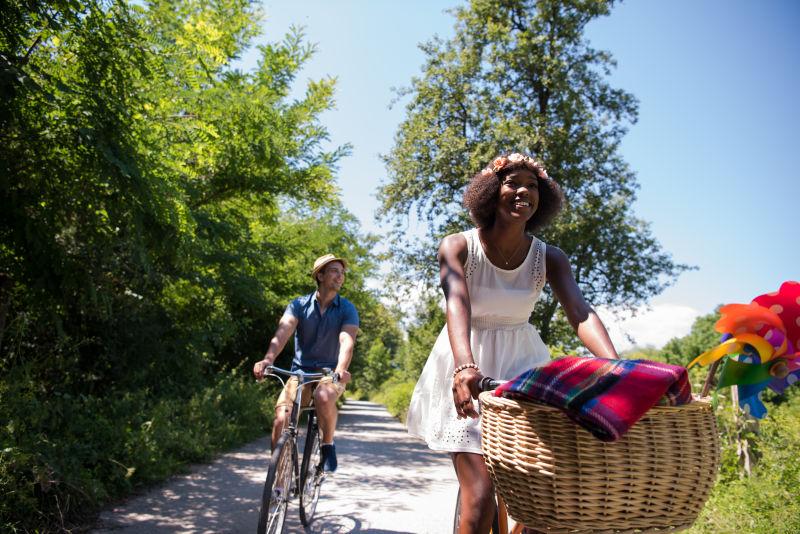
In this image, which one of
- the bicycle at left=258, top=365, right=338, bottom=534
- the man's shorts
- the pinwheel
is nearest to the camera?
the pinwheel

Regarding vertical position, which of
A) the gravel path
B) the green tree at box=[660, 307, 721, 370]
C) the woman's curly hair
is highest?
the green tree at box=[660, 307, 721, 370]

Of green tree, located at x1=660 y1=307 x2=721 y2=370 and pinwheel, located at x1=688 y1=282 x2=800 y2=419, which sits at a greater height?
green tree, located at x1=660 y1=307 x2=721 y2=370

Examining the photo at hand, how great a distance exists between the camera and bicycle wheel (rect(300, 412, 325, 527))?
215 inches

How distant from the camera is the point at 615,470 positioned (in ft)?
5.34

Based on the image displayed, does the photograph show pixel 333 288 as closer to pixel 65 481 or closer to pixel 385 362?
pixel 65 481

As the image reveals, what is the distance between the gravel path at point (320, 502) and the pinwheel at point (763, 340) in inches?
169

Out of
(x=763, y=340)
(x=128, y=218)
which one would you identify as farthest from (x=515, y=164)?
(x=128, y=218)

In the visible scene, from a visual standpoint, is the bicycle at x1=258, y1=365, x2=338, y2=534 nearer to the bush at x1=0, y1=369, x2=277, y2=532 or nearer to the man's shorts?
the man's shorts

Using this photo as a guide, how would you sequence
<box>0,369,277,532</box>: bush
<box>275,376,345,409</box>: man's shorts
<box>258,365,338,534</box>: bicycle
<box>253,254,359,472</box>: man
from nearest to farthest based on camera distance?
<box>258,365,338,534</box>: bicycle
<box>0,369,277,532</box>: bush
<box>275,376,345,409</box>: man's shorts
<box>253,254,359,472</box>: man

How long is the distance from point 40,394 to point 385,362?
2157 inches

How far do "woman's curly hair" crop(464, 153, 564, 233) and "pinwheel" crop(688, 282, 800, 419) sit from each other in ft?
3.90

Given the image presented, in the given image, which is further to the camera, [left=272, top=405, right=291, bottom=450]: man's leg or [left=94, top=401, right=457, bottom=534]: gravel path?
[left=94, top=401, right=457, bottom=534]: gravel path

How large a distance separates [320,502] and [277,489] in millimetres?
2469

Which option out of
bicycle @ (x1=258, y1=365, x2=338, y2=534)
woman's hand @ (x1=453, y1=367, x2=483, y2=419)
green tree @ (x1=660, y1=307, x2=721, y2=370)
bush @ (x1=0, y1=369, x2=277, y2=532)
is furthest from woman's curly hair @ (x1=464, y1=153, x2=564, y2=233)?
green tree @ (x1=660, y1=307, x2=721, y2=370)
